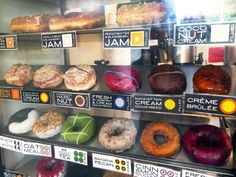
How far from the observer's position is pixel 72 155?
3.59ft

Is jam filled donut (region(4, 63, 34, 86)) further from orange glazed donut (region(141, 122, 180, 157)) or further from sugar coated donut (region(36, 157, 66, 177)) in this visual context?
orange glazed donut (region(141, 122, 180, 157))

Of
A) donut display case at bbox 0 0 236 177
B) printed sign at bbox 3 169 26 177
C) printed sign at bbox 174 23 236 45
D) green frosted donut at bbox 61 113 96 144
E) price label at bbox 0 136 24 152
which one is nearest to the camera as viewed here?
printed sign at bbox 174 23 236 45

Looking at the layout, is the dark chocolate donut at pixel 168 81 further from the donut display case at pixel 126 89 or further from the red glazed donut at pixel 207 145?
the red glazed donut at pixel 207 145

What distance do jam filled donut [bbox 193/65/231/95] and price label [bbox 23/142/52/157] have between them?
2.57ft

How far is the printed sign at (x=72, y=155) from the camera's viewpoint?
41.9 inches

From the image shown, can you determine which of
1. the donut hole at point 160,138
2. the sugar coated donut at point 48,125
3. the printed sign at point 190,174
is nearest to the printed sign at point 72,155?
the sugar coated donut at point 48,125

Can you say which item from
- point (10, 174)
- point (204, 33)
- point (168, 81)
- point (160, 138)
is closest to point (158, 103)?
point (168, 81)

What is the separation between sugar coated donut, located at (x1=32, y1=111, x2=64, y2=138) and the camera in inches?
46.9

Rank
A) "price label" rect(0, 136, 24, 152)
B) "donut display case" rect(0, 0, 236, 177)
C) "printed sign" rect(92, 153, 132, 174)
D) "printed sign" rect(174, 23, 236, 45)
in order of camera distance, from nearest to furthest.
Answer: "printed sign" rect(174, 23, 236, 45) → "donut display case" rect(0, 0, 236, 177) → "printed sign" rect(92, 153, 132, 174) → "price label" rect(0, 136, 24, 152)

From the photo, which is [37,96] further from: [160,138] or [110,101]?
[160,138]

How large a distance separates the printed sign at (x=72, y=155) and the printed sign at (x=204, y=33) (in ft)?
2.20

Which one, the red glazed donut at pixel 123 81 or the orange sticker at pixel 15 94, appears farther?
the orange sticker at pixel 15 94

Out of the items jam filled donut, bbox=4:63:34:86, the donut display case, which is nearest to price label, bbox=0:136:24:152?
the donut display case

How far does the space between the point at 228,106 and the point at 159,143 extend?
0.34 metres
